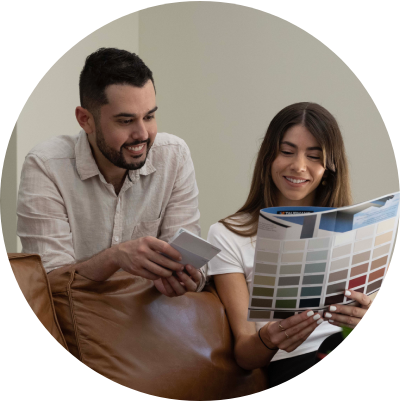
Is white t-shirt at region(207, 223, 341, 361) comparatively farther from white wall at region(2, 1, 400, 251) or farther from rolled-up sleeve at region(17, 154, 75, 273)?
rolled-up sleeve at region(17, 154, 75, 273)

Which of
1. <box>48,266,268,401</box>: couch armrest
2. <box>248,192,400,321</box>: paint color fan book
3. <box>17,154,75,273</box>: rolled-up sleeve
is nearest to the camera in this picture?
<box>248,192,400,321</box>: paint color fan book

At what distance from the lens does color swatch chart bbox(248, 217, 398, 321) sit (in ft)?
3.94

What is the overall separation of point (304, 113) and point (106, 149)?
0.55m

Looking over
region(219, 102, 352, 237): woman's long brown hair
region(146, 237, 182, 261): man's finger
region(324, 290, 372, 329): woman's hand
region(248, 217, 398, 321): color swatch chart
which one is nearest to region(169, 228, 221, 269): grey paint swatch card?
region(146, 237, 182, 261): man's finger

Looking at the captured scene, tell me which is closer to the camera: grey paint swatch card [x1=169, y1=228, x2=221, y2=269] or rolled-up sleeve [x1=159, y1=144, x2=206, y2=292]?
→ grey paint swatch card [x1=169, y1=228, x2=221, y2=269]

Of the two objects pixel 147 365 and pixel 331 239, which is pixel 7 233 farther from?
pixel 331 239

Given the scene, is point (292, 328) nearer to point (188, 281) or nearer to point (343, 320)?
point (343, 320)

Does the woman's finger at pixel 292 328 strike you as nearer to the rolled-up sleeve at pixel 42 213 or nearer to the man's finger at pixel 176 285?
the man's finger at pixel 176 285

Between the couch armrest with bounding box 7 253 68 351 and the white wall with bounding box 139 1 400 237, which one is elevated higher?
the white wall with bounding box 139 1 400 237

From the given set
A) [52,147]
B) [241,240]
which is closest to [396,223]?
[241,240]

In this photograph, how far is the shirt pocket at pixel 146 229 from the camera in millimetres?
1444

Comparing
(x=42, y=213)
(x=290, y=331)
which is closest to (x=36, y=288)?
(x=42, y=213)

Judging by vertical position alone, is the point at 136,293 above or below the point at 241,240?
below

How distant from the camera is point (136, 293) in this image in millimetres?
1406
